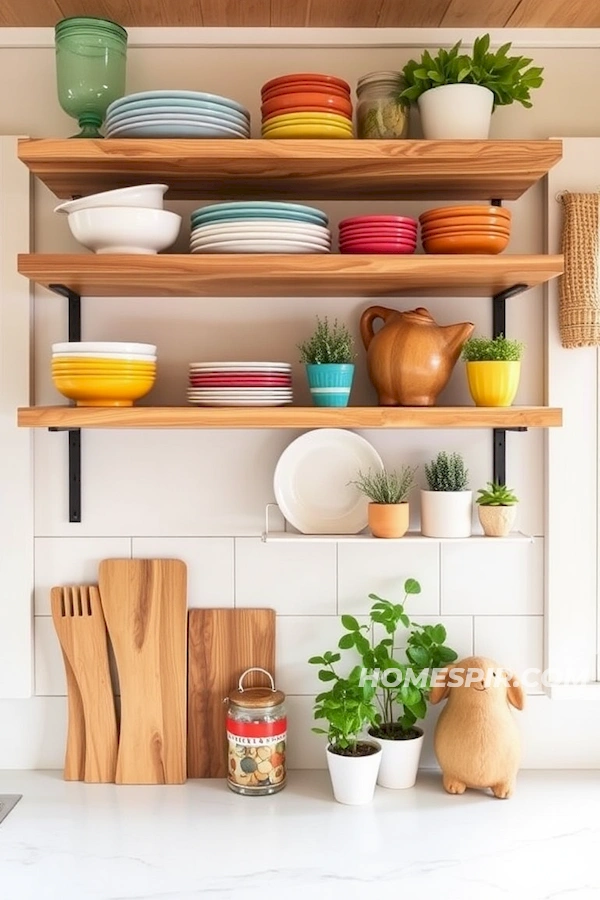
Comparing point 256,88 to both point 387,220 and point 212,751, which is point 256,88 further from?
point 212,751

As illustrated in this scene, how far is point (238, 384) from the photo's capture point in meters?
1.54

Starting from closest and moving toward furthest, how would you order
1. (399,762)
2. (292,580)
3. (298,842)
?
(298,842) < (399,762) < (292,580)

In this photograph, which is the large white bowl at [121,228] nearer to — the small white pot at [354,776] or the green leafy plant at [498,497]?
the green leafy plant at [498,497]

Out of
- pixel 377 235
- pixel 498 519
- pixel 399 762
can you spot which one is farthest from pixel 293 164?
pixel 399 762

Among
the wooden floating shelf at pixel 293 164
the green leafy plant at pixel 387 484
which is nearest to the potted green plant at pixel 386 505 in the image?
the green leafy plant at pixel 387 484

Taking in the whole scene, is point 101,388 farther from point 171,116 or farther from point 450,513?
point 450,513

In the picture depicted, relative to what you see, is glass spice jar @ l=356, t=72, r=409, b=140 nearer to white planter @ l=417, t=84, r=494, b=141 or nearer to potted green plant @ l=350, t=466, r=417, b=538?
white planter @ l=417, t=84, r=494, b=141

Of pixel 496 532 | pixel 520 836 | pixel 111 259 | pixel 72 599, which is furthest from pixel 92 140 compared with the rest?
pixel 520 836

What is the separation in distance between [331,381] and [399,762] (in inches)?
28.9

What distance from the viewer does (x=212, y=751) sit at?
1.76 meters

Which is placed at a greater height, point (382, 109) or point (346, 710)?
point (382, 109)

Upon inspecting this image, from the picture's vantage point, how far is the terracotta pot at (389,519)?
5.30 ft

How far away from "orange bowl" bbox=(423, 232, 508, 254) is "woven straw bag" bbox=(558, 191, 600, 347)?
246 millimetres

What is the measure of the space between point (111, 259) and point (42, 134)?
46 centimetres
